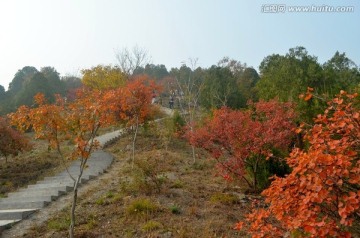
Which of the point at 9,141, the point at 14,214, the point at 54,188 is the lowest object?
the point at 14,214

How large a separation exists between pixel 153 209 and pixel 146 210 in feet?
0.51

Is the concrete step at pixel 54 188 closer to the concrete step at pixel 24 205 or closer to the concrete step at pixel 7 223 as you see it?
the concrete step at pixel 24 205

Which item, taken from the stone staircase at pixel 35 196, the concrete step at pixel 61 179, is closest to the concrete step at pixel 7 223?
the stone staircase at pixel 35 196

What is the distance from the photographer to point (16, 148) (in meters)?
13.6

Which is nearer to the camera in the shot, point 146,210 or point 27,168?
point 146,210

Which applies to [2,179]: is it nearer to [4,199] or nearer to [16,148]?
[16,148]

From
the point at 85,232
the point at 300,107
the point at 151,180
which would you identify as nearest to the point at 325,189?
the point at 85,232

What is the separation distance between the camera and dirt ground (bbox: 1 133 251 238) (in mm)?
6027

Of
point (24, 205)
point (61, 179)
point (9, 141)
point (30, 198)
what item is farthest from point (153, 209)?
point (9, 141)

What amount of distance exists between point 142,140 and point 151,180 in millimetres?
10905

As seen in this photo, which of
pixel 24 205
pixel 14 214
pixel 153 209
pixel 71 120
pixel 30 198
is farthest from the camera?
pixel 30 198

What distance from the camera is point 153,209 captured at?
22.4 feet

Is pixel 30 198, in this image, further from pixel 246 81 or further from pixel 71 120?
pixel 246 81

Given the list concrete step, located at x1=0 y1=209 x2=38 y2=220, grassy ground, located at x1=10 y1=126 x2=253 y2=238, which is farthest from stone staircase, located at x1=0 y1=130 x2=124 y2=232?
grassy ground, located at x1=10 y1=126 x2=253 y2=238
